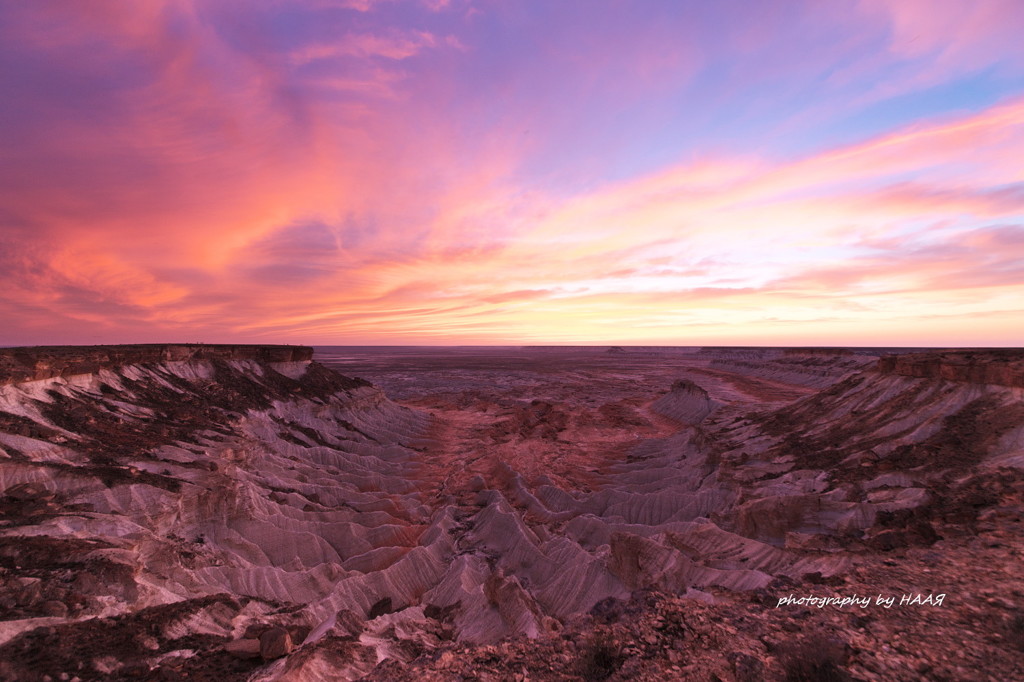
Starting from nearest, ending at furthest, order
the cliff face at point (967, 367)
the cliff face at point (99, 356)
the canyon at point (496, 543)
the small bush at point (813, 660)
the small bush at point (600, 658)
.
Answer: the small bush at point (813, 660), the small bush at point (600, 658), the canyon at point (496, 543), the cliff face at point (99, 356), the cliff face at point (967, 367)

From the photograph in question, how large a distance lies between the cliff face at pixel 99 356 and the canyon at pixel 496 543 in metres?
0.14

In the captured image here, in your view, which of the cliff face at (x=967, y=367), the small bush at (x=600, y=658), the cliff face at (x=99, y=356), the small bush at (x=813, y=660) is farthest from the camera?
the cliff face at (x=967, y=367)

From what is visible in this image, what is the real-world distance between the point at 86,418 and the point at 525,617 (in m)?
17.2

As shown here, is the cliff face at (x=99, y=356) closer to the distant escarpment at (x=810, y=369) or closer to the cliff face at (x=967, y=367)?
the cliff face at (x=967, y=367)

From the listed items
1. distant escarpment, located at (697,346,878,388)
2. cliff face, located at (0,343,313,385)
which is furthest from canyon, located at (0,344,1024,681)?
distant escarpment, located at (697,346,878,388)

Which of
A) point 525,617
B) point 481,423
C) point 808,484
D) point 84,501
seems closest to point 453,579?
point 525,617

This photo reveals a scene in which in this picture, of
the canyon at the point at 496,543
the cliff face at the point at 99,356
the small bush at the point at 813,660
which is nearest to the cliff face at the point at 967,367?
the canyon at the point at 496,543

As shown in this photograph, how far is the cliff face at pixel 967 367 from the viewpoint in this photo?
15.8 meters

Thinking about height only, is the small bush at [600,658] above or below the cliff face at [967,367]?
below

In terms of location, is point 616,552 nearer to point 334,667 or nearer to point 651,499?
point 334,667

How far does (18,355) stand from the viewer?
16266mm

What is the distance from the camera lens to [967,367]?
17.6 metres

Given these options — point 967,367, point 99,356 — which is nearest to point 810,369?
point 967,367

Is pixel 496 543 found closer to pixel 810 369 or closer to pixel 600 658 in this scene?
pixel 600 658
